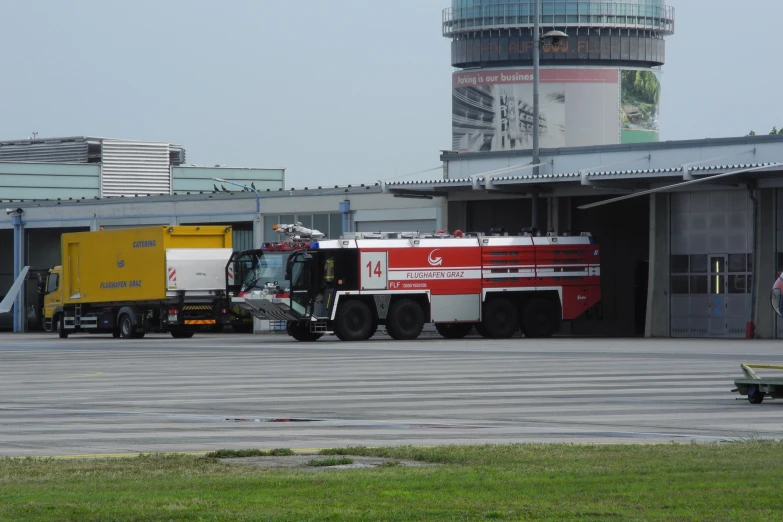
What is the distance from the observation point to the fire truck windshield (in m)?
41.8

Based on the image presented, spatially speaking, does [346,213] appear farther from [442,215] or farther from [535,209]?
[535,209]

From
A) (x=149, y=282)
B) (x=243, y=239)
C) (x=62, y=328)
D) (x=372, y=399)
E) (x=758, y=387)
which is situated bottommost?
(x=62, y=328)

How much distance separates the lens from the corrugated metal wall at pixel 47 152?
304ft

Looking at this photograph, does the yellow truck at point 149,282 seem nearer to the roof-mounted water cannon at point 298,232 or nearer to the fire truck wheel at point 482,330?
the roof-mounted water cannon at point 298,232

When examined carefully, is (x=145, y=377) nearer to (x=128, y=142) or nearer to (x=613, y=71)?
(x=128, y=142)

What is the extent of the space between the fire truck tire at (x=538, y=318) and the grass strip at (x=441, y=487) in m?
30.4

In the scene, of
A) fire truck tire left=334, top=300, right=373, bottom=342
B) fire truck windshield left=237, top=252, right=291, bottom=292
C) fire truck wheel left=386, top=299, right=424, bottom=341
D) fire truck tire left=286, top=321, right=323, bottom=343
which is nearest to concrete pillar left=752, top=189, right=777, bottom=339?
fire truck wheel left=386, top=299, right=424, bottom=341

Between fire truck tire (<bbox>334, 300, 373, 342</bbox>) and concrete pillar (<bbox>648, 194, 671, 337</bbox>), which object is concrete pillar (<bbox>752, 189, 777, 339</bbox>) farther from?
fire truck tire (<bbox>334, 300, 373, 342</bbox>)

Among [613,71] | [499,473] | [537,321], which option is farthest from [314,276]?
[613,71]

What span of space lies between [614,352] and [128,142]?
64640 mm

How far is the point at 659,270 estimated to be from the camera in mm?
44875

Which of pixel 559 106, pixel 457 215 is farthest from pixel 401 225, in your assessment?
pixel 559 106

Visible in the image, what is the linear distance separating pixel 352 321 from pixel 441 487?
31043 millimetres

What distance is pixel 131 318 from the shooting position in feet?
152
